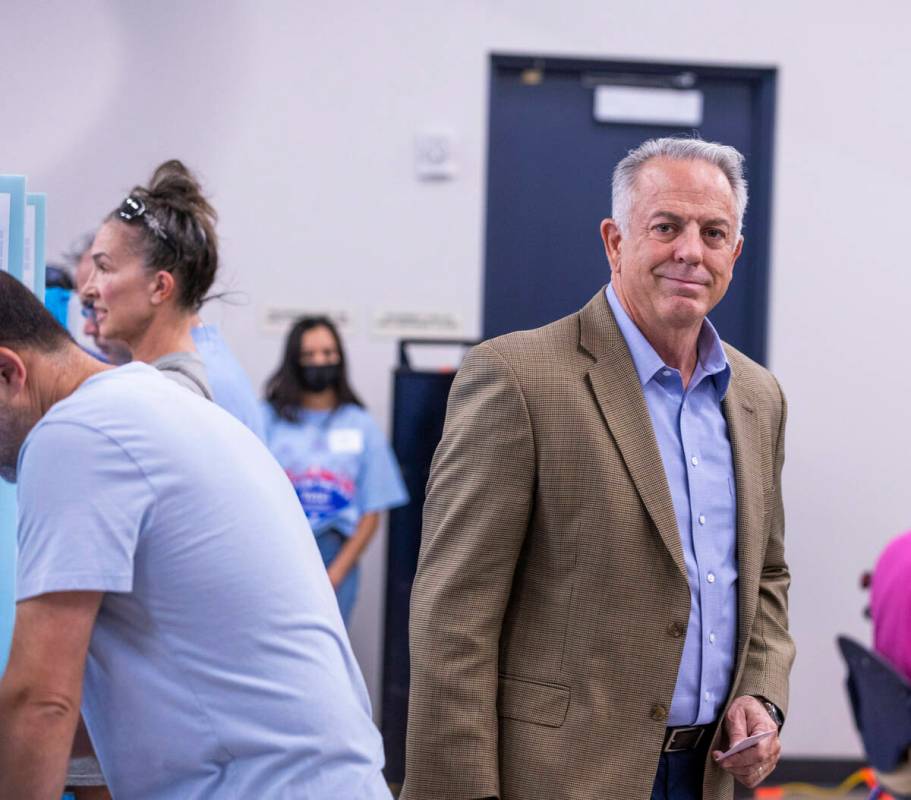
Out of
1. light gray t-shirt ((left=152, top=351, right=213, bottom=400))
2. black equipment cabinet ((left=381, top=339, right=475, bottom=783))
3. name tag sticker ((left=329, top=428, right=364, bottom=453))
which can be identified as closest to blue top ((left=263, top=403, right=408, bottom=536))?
name tag sticker ((left=329, top=428, right=364, bottom=453))

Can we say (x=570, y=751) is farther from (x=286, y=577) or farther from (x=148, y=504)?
(x=148, y=504)

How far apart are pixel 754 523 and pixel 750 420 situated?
7.3 inches

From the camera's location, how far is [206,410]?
1.33m

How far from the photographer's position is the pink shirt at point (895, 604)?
2744 millimetres

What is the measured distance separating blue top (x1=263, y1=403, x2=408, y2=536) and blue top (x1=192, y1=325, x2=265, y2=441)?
1.80m

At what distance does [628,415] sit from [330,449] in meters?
2.72

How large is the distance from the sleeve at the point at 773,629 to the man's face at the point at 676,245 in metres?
0.35

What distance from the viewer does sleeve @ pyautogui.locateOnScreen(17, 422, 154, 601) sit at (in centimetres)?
118

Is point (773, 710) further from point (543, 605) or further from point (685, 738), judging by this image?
point (543, 605)

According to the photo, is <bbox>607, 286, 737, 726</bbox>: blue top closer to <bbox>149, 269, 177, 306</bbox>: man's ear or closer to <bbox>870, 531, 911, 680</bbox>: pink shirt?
<bbox>149, 269, 177, 306</bbox>: man's ear

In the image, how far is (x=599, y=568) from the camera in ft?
5.63

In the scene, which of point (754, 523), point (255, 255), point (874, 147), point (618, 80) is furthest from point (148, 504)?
point (874, 147)

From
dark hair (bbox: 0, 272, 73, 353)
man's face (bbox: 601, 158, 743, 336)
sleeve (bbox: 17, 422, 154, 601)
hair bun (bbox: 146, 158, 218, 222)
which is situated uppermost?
hair bun (bbox: 146, 158, 218, 222)

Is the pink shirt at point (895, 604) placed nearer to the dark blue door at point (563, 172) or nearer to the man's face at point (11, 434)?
the man's face at point (11, 434)
